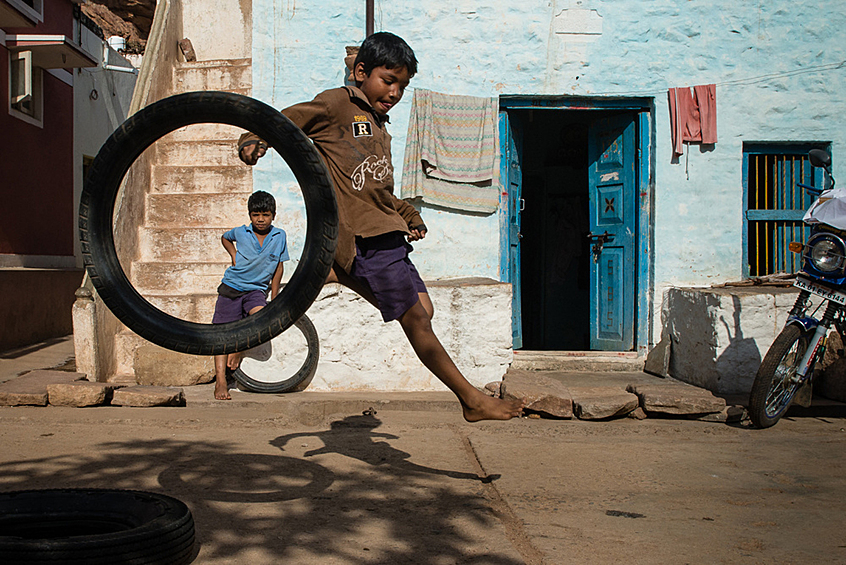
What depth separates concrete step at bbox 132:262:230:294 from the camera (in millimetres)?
6891

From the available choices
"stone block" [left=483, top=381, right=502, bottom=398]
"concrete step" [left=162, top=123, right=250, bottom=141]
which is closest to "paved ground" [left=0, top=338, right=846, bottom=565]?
"stone block" [left=483, top=381, right=502, bottom=398]

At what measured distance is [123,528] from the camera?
2467mm

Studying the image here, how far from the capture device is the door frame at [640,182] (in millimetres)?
6926

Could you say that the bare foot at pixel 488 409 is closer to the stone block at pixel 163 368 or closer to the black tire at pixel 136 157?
the black tire at pixel 136 157

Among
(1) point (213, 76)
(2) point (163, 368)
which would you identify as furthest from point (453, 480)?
(1) point (213, 76)

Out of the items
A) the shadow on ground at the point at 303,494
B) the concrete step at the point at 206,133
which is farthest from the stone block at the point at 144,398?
the concrete step at the point at 206,133

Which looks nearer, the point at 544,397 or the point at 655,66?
the point at 544,397

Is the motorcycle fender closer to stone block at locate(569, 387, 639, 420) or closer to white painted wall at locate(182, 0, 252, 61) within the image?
stone block at locate(569, 387, 639, 420)

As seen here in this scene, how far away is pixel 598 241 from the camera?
24.4ft

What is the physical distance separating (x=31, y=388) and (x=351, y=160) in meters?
3.92

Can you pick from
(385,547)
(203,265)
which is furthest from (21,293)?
(385,547)

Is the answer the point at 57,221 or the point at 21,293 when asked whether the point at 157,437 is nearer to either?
the point at 21,293

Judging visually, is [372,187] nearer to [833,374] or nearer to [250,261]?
[250,261]

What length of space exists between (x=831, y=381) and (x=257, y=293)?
192 inches
